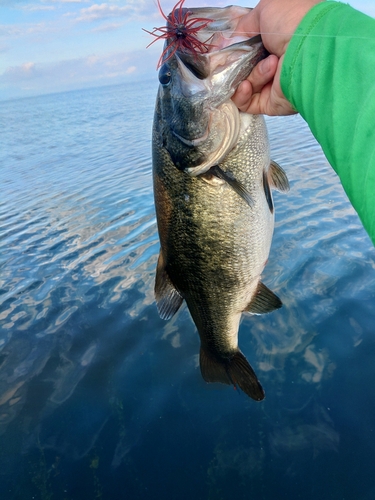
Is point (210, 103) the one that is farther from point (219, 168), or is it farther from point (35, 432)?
point (35, 432)

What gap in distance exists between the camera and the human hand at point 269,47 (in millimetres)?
1667

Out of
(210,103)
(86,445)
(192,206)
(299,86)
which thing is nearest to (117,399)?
(86,445)

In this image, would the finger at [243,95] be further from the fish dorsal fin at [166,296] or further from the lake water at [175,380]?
the lake water at [175,380]

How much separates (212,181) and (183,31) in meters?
0.74

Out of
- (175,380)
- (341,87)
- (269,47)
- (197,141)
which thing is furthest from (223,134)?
(175,380)

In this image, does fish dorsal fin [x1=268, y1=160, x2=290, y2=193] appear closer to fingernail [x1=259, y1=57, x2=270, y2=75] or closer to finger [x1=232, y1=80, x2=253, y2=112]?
finger [x1=232, y1=80, x2=253, y2=112]

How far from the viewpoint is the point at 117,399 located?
154 inches

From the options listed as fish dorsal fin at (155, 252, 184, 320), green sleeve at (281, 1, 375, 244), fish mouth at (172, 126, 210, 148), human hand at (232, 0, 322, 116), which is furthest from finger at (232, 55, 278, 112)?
fish dorsal fin at (155, 252, 184, 320)

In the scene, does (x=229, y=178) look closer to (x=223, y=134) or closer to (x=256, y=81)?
(x=223, y=134)

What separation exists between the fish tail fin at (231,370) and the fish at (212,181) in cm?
2

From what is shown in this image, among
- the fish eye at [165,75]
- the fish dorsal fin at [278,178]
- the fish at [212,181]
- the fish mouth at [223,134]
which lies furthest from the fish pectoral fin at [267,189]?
the fish eye at [165,75]

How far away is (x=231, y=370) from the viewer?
2781 mm

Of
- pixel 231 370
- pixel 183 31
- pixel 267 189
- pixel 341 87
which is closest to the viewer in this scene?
pixel 341 87

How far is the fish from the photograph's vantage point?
196 cm
